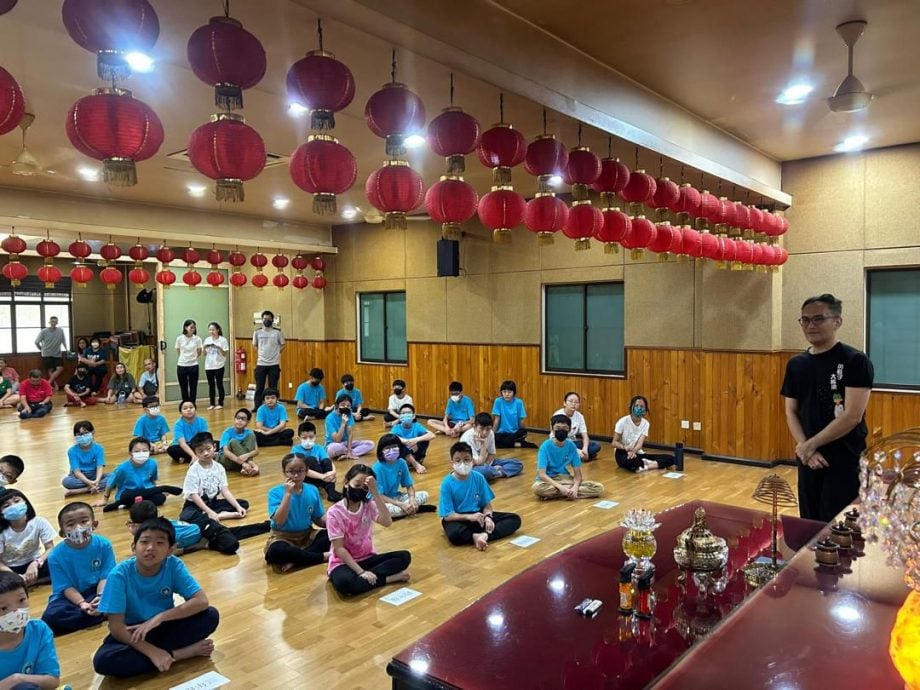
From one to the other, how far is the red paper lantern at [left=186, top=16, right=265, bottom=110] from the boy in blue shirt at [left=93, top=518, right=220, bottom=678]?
2.01 m

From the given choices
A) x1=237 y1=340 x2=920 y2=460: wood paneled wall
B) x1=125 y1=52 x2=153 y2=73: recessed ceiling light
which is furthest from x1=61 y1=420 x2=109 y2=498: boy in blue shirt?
x1=237 y1=340 x2=920 y2=460: wood paneled wall

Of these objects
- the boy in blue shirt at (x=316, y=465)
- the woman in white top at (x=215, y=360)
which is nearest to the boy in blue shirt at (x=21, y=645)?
the boy in blue shirt at (x=316, y=465)

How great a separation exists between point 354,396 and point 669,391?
4.45 meters

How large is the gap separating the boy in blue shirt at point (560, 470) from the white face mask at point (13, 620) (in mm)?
4183

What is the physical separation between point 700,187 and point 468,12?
3.98 metres

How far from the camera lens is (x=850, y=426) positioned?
320 cm

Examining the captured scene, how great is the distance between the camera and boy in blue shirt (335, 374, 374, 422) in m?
8.95

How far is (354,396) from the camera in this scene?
377 inches

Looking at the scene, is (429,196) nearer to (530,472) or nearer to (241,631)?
(241,631)

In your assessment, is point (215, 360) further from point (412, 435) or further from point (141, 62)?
point (141, 62)

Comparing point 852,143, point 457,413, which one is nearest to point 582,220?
point 852,143

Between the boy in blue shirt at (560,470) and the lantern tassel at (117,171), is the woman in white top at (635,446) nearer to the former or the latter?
the boy in blue shirt at (560,470)

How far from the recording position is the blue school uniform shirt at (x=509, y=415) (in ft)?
27.6

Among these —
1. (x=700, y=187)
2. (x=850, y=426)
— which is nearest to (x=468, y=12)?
(x=850, y=426)
